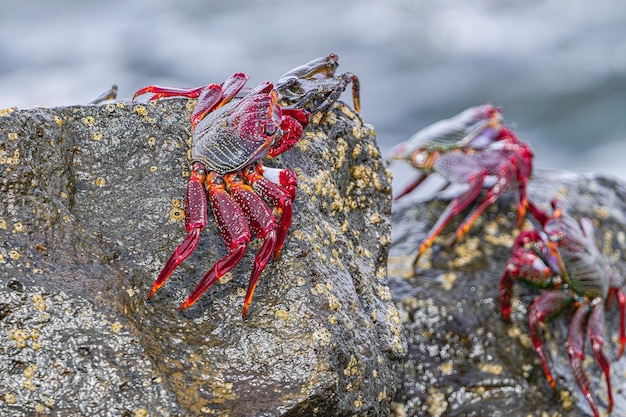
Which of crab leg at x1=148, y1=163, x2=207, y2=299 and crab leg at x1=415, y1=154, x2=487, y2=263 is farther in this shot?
crab leg at x1=415, y1=154, x2=487, y2=263

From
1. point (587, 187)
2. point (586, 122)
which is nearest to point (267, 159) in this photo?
point (587, 187)

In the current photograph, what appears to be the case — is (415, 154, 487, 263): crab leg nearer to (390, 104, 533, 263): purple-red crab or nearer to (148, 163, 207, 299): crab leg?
(390, 104, 533, 263): purple-red crab

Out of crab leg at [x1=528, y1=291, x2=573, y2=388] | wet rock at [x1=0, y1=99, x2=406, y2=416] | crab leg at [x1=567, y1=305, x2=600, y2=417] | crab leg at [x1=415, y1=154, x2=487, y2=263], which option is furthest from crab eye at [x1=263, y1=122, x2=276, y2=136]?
crab leg at [x1=567, y1=305, x2=600, y2=417]

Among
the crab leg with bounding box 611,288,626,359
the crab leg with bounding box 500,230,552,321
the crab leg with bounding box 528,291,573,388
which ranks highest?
the crab leg with bounding box 500,230,552,321

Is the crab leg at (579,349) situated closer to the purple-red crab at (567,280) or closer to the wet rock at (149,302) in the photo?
the purple-red crab at (567,280)

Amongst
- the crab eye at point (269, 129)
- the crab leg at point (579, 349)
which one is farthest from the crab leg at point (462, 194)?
the crab eye at point (269, 129)

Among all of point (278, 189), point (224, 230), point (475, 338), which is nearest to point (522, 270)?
point (475, 338)

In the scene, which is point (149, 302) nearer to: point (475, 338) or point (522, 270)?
point (475, 338)
